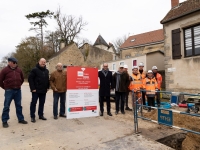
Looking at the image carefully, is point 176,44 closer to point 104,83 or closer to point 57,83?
point 104,83

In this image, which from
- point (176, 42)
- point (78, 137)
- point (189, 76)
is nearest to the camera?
point (78, 137)

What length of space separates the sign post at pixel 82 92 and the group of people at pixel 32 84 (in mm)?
402

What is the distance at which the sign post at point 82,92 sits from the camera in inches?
236

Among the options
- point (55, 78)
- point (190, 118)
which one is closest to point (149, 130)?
point (190, 118)

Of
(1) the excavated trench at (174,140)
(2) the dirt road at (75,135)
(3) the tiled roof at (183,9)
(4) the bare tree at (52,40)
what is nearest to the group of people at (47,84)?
(2) the dirt road at (75,135)

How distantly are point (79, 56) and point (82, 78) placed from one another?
31.7 m

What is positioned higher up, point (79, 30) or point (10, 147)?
point (79, 30)

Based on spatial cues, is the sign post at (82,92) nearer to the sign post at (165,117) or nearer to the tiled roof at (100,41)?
the sign post at (165,117)

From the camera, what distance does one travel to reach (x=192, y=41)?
11.2 m

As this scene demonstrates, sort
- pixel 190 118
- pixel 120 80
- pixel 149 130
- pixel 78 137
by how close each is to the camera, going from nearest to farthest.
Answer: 1. pixel 78 137
2. pixel 149 130
3. pixel 190 118
4. pixel 120 80

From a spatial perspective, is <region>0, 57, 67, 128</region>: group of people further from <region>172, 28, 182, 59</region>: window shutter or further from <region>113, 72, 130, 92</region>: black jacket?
<region>172, 28, 182, 59</region>: window shutter

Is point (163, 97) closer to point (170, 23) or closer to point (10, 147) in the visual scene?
point (170, 23)

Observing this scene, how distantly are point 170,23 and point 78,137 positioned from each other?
35.8 feet

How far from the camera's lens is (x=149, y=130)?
5.01m
